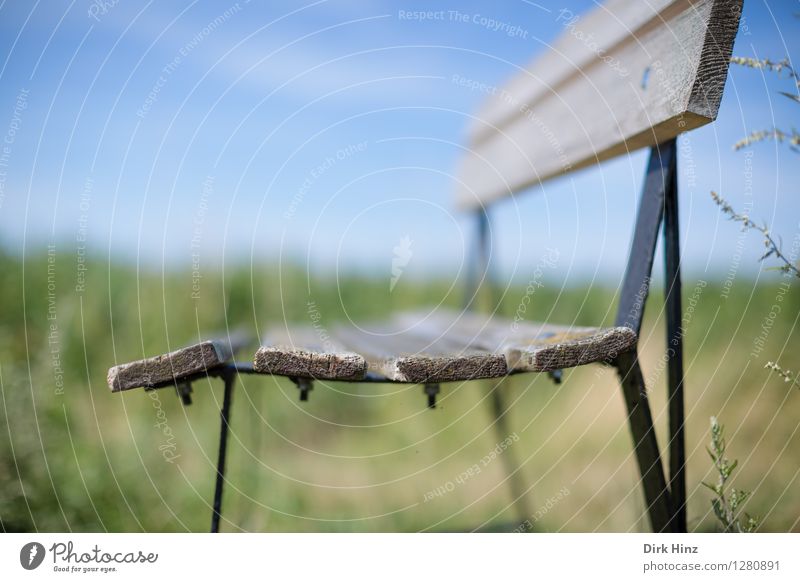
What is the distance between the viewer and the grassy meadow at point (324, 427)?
2.02 metres

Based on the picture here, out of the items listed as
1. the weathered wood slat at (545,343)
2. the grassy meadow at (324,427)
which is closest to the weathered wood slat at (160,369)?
the weathered wood slat at (545,343)

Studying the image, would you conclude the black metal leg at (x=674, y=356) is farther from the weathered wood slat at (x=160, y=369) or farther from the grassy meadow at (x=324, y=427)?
the weathered wood slat at (x=160, y=369)

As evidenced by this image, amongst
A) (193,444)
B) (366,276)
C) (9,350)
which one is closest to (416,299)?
(366,276)

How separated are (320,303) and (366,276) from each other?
0.96 ft

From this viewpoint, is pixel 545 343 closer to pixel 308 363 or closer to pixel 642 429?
pixel 642 429

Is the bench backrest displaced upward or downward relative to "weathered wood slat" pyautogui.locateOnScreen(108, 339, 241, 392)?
upward

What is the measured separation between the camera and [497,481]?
2469mm

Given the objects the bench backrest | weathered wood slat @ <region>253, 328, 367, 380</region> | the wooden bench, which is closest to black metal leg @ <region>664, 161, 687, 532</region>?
the wooden bench

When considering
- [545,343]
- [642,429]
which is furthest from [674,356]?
[545,343]

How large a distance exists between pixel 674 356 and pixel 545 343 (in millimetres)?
320

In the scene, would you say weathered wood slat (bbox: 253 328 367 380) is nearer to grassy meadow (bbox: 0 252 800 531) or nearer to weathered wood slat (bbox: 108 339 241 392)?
weathered wood slat (bbox: 108 339 241 392)

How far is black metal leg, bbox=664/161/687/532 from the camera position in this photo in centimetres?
128

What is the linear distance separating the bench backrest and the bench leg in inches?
18.3
